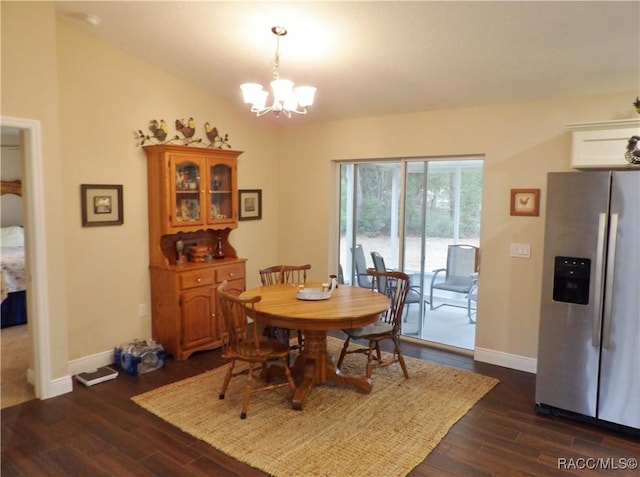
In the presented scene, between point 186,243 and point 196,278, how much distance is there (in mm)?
528

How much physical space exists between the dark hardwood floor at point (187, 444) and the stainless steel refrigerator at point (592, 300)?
0.21 meters

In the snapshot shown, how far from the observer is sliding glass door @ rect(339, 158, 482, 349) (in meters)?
4.42

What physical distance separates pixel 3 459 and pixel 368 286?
3.61 meters

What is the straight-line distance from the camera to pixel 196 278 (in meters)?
4.23

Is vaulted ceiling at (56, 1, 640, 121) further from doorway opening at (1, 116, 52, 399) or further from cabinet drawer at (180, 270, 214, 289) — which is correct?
cabinet drawer at (180, 270, 214, 289)

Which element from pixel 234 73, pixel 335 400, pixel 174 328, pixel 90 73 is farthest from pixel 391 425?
pixel 90 73

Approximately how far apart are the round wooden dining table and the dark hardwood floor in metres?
0.45

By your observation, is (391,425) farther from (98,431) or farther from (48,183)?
(48,183)

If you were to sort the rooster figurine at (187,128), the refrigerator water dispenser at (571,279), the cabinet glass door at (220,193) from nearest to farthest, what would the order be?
the refrigerator water dispenser at (571,279) < the rooster figurine at (187,128) < the cabinet glass door at (220,193)

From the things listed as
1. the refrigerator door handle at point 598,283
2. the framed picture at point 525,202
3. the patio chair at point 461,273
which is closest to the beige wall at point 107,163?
the patio chair at point 461,273

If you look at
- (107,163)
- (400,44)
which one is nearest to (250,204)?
(107,163)

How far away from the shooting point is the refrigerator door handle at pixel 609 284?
2912 mm

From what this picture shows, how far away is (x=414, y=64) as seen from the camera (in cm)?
357

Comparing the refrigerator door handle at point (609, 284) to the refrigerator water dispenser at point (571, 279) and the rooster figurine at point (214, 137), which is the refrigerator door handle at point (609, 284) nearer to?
the refrigerator water dispenser at point (571, 279)
